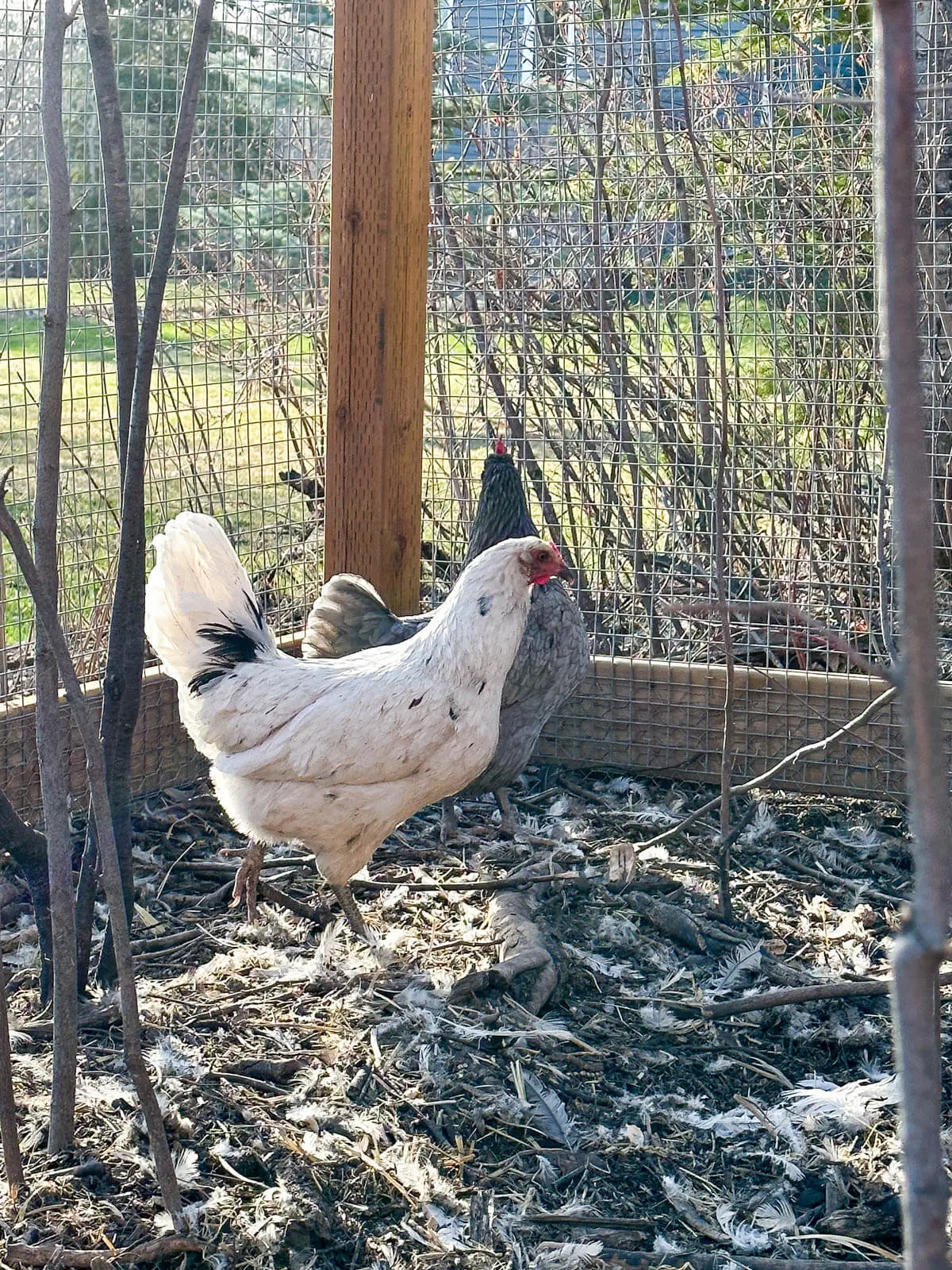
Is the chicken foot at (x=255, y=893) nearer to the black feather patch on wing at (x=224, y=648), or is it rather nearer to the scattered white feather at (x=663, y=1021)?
the black feather patch on wing at (x=224, y=648)

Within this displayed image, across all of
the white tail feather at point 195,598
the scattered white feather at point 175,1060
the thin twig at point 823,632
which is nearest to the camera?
the thin twig at point 823,632

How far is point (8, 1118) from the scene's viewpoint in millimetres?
2018

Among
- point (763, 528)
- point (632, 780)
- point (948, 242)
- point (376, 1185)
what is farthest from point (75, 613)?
point (948, 242)

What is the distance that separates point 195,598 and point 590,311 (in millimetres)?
1890

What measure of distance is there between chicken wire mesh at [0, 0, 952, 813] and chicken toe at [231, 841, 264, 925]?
2.94 feet

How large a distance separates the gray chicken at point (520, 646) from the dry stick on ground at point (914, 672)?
126 inches

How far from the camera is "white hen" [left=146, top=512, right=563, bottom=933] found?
10.3 ft

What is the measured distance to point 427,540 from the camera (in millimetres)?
5172

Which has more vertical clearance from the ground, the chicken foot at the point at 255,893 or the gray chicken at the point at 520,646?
the gray chicken at the point at 520,646

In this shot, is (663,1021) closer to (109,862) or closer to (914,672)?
(109,862)

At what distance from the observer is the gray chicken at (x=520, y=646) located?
12.9 ft

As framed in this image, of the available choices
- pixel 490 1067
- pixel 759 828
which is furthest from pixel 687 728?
pixel 490 1067

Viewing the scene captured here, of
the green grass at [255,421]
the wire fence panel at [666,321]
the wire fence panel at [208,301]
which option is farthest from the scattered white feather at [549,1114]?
the green grass at [255,421]

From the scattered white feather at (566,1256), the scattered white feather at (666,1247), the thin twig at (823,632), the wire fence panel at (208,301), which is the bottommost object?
the scattered white feather at (666,1247)
